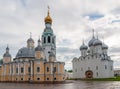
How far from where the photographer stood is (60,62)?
5434 centimetres

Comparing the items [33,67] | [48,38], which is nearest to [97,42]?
[48,38]

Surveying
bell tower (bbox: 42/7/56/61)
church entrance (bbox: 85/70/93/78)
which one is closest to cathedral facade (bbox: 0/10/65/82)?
bell tower (bbox: 42/7/56/61)

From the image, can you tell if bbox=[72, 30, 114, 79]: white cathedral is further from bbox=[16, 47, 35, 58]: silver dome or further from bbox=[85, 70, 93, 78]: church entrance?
bbox=[16, 47, 35, 58]: silver dome

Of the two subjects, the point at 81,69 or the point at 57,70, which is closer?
the point at 57,70

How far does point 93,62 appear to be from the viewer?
74562mm

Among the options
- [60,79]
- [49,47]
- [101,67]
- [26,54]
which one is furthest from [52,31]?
[101,67]

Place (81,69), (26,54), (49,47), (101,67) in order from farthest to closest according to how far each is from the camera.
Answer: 1. (81,69)
2. (101,67)
3. (49,47)
4. (26,54)

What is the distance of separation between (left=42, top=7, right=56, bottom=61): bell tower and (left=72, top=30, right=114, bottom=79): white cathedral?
1682 centimetres

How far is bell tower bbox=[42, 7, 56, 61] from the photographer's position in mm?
61906

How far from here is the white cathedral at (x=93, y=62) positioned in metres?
73.2

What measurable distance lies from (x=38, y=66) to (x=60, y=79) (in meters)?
5.98

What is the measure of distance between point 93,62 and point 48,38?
64.1ft

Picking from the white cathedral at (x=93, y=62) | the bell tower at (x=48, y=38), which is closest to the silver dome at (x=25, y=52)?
the bell tower at (x=48, y=38)

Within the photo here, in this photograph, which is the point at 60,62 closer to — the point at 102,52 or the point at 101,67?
the point at 101,67
